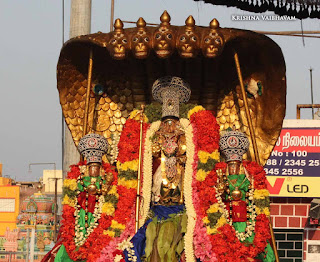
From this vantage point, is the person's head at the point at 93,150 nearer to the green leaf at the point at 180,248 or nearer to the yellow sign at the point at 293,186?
the green leaf at the point at 180,248

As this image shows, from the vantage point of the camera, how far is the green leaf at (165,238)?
905 centimetres

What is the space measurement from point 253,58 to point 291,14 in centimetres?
185

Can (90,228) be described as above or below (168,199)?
below

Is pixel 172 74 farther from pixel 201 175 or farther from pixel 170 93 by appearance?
pixel 201 175

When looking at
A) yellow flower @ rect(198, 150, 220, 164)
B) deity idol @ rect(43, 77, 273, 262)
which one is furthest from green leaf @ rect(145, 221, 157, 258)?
yellow flower @ rect(198, 150, 220, 164)

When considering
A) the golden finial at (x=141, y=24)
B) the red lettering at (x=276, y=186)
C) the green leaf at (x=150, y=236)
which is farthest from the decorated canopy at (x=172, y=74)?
the red lettering at (x=276, y=186)

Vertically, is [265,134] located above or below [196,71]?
below

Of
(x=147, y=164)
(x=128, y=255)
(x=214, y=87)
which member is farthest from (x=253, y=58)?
(x=128, y=255)

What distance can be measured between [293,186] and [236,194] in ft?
23.7

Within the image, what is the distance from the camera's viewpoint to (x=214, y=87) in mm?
10922

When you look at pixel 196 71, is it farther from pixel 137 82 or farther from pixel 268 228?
pixel 268 228

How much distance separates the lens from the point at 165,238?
9.13 meters

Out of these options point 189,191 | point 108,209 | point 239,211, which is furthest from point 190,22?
point 108,209

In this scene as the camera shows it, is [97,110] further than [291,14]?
Yes
